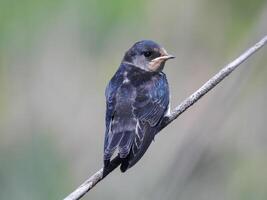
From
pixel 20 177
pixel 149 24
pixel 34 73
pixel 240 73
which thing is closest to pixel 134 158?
pixel 240 73

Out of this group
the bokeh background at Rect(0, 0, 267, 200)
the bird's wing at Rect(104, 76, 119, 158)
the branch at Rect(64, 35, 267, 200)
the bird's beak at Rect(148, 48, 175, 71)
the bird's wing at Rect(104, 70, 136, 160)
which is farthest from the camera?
the bokeh background at Rect(0, 0, 267, 200)

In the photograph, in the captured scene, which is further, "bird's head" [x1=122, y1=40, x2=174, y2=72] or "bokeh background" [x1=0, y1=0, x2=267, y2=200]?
"bokeh background" [x1=0, y1=0, x2=267, y2=200]

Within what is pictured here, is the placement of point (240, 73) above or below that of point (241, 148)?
above

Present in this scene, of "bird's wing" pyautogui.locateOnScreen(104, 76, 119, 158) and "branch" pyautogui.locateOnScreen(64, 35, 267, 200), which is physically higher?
"branch" pyautogui.locateOnScreen(64, 35, 267, 200)

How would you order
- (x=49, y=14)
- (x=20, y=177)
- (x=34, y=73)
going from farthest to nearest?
(x=49, y=14), (x=34, y=73), (x=20, y=177)

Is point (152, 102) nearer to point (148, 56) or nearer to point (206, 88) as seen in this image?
point (148, 56)

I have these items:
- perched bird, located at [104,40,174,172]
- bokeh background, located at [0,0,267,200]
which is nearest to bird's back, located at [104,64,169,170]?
perched bird, located at [104,40,174,172]

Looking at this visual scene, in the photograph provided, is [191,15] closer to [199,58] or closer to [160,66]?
[199,58]

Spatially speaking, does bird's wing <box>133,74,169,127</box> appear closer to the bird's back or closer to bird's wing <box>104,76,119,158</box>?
the bird's back

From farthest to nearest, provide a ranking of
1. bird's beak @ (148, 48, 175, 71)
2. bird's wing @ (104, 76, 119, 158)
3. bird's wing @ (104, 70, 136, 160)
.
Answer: bird's beak @ (148, 48, 175, 71), bird's wing @ (104, 76, 119, 158), bird's wing @ (104, 70, 136, 160)
